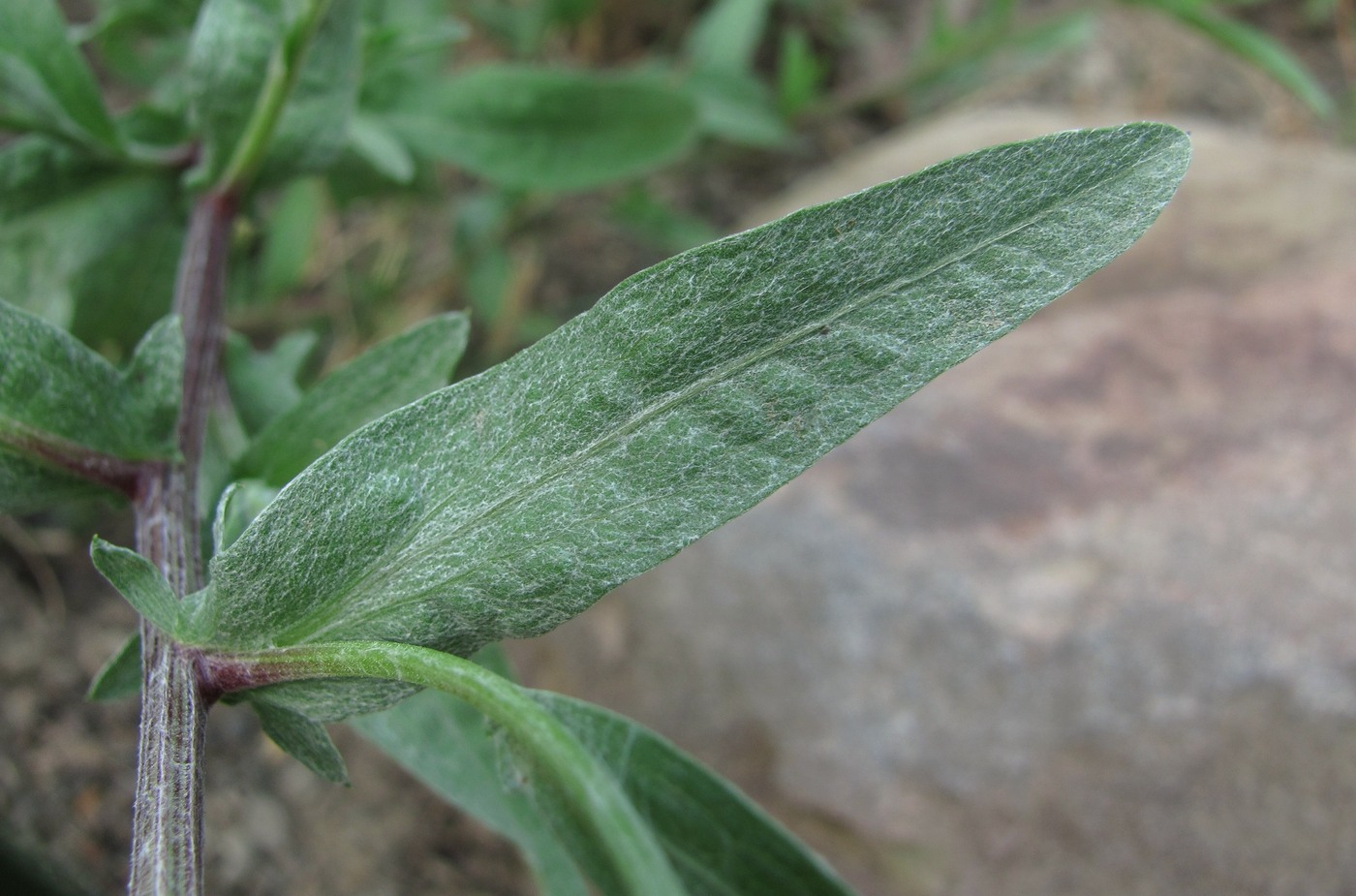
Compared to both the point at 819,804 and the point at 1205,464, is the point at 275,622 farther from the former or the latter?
the point at 1205,464

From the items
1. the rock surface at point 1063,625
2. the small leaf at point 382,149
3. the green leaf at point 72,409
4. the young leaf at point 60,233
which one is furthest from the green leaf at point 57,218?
the rock surface at point 1063,625

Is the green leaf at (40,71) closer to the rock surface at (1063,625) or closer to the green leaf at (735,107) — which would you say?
the rock surface at (1063,625)

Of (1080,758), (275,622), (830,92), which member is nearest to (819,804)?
Result: (1080,758)

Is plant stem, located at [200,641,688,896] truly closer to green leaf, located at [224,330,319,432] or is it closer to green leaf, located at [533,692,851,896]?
green leaf, located at [533,692,851,896]

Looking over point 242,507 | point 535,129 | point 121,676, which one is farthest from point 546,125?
point 121,676

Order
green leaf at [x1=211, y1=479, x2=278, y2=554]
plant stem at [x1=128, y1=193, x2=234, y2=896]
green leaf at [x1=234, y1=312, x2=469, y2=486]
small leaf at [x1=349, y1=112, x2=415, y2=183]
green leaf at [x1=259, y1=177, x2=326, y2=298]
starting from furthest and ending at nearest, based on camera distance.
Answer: green leaf at [x1=259, y1=177, x2=326, y2=298], small leaf at [x1=349, y1=112, x2=415, y2=183], green leaf at [x1=234, y1=312, x2=469, y2=486], green leaf at [x1=211, y1=479, x2=278, y2=554], plant stem at [x1=128, y1=193, x2=234, y2=896]

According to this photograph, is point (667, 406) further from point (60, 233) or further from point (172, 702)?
point (60, 233)

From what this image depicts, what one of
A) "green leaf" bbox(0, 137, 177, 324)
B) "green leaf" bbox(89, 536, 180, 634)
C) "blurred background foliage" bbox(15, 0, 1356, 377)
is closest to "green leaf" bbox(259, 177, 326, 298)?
"blurred background foliage" bbox(15, 0, 1356, 377)
